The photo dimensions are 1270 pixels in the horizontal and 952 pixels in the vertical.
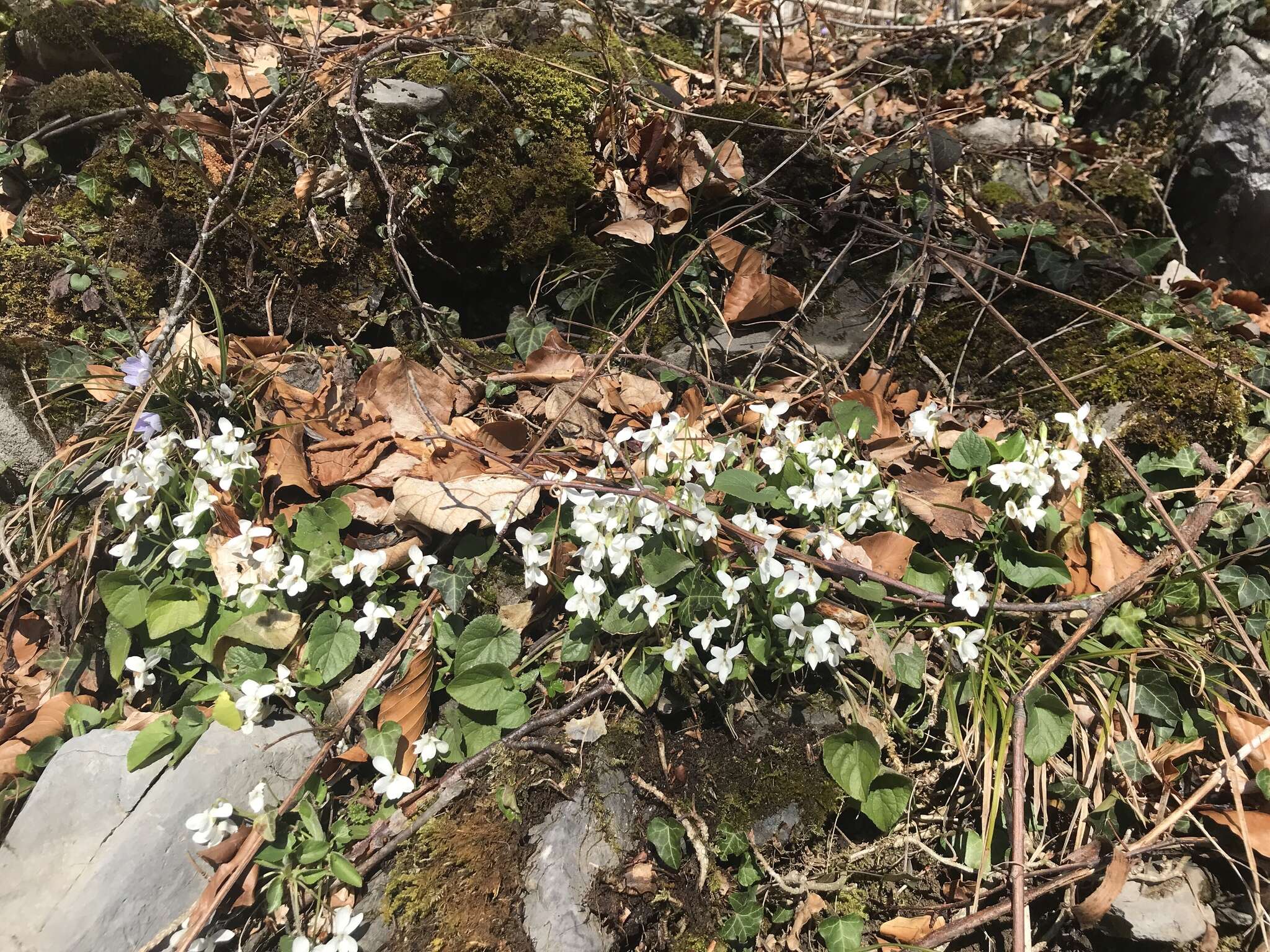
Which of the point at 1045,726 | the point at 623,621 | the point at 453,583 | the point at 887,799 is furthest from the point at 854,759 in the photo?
the point at 453,583

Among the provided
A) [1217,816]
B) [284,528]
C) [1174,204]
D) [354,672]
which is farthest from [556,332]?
[1174,204]

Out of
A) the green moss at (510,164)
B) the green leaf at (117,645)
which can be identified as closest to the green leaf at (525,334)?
the green moss at (510,164)

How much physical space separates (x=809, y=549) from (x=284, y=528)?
5.44 feet

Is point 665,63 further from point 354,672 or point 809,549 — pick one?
point 354,672

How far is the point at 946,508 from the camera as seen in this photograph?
2148 millimetres

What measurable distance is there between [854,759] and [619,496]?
38.1 inches

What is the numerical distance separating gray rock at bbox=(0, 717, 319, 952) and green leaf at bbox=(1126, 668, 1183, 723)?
2409 mm

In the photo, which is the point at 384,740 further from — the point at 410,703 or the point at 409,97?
the point at 409,97

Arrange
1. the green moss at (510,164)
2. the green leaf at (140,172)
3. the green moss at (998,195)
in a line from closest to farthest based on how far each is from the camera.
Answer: the green leaf at (140,172)
the green moss at (510,164)
the green moss at (998,195)

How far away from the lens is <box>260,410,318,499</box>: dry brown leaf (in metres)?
2.34

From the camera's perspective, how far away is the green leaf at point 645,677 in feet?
6.47

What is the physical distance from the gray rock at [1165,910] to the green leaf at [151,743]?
8.37 feet

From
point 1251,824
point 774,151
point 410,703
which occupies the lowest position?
point 1251,824

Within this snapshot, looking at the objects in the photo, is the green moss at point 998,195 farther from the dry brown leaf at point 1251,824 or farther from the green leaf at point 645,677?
the green leaf at point 645,677
